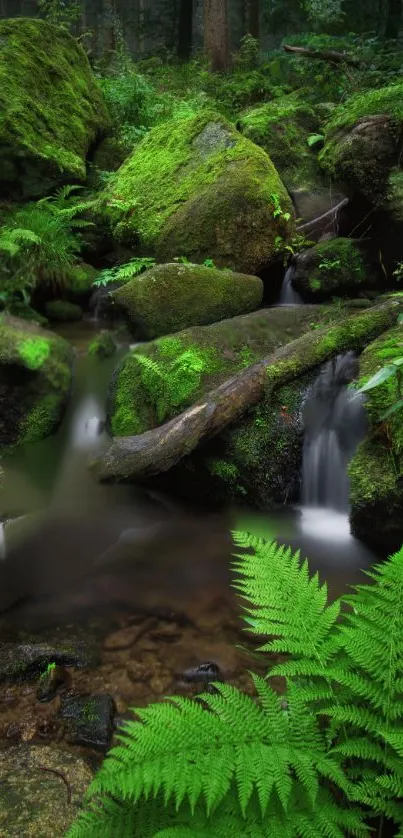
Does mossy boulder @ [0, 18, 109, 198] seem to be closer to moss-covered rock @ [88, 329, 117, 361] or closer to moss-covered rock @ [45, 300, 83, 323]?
moss-covered rock @ [45, 300, 83, 323]

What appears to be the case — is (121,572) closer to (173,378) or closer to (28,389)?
(173,378)

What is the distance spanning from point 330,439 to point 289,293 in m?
3.28

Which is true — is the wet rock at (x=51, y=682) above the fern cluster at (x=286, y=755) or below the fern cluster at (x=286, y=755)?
below

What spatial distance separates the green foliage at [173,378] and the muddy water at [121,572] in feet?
2.80

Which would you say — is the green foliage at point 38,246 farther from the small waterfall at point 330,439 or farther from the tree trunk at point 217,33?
the tree trunk at point 217,33

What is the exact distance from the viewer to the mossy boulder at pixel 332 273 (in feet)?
24.7

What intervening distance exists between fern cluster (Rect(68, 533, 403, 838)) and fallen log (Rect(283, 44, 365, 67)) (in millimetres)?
13140

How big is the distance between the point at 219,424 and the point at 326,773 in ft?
11.6

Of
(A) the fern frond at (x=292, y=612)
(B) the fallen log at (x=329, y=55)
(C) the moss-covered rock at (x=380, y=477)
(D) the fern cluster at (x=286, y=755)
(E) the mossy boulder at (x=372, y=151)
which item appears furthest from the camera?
(B) the fallen log at (x=329, y=55)

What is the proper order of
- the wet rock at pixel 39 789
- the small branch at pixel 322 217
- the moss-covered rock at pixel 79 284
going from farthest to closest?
the small branch at pixel 322 217, the moss-covered rock at pixel 79 284, the wet rock at pixel 39 789

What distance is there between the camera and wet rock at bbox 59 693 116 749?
2.97 m

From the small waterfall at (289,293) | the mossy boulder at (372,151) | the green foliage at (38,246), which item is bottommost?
the small waterfall at (289,293)

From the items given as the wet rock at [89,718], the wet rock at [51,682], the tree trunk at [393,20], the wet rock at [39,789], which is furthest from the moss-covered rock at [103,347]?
the tree trunk at [393,20]

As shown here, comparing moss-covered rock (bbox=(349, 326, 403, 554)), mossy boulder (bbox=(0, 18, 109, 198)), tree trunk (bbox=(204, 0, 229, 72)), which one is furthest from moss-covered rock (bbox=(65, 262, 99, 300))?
tree trunk (bbox=(204, 0, 229, 72))
